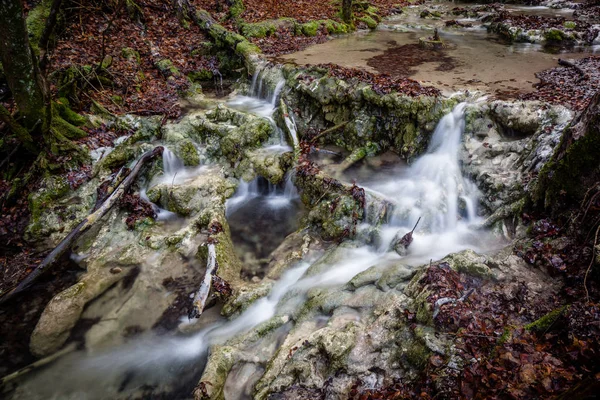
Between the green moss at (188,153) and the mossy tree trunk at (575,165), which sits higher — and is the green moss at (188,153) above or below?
below

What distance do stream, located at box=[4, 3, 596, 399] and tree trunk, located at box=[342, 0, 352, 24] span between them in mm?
5276

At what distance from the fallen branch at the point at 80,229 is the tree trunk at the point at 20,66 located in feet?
7.36

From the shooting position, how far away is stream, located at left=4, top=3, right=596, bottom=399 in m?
5.02

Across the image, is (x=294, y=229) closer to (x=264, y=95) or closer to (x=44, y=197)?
(x=264, y=95)

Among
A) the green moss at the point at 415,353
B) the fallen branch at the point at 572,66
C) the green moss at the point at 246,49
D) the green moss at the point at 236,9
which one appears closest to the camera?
the green moss at the point at 415,353

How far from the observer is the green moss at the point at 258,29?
13.3 metres

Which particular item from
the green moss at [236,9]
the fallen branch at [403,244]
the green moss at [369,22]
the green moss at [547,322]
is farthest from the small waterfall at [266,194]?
the green moss at [369,22]

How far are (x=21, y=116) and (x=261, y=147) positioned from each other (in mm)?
5600

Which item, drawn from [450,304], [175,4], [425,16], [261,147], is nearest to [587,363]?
[450,304]

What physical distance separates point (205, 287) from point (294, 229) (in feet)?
8.44

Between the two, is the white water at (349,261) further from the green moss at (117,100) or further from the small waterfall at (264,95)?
the green moss at (117,100)

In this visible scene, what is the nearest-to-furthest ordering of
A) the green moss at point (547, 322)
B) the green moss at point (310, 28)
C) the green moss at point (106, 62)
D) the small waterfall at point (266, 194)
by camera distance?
1. the green moss at point (547, 322)
2. the small waterfall at point (266, 194)
3. the green moss at point (106, 62)
4. the green moss at point (310, 28)

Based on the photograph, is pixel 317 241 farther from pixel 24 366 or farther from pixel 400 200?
pixel 24 366

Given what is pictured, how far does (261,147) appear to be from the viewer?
9.16 meters
